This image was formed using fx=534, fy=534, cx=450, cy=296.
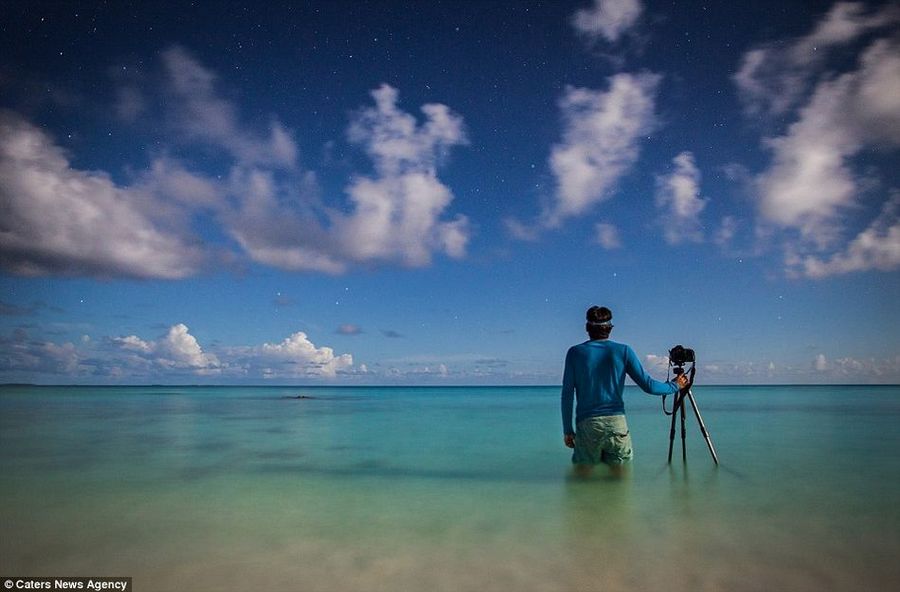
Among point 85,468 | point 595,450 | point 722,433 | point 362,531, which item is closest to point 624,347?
point 595,450

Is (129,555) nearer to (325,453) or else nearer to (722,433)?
(325,453)

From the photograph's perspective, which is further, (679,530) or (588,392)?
(588,392)

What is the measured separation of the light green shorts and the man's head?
32.8 inches

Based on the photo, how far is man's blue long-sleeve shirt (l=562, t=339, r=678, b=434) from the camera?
531 centimetres

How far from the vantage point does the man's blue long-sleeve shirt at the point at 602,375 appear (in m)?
5.31

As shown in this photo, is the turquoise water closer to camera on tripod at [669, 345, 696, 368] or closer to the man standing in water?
the man standing in water

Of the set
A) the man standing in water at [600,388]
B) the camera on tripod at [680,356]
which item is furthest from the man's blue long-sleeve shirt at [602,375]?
the camera on tripod at [680,356]

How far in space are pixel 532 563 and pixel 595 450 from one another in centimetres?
217

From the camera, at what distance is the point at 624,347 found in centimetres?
534

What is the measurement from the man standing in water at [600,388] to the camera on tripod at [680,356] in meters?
0.68

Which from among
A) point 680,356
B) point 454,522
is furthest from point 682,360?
point 454,522

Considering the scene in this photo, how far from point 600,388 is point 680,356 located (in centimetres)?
146

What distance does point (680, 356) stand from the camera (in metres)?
6.18

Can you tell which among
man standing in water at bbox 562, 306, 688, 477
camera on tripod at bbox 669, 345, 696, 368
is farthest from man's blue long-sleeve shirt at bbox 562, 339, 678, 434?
camera on tripod at bbox 669, 345, 696, 368
